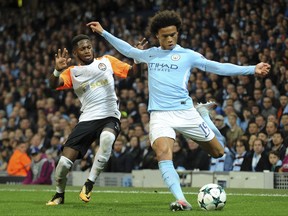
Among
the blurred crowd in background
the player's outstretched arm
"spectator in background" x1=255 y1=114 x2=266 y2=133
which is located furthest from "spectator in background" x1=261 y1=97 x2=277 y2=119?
the player's outstretched arm

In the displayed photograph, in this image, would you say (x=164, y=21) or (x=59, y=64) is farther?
(x=59, y=64)

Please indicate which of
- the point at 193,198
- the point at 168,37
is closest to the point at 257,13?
the point at 193,198

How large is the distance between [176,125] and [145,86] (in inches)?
525

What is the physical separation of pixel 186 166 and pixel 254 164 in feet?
6.17

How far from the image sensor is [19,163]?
22.5 m

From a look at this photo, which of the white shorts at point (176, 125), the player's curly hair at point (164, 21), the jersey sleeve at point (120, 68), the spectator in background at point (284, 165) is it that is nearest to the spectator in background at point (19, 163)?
the spectator in background at point (284, 165)

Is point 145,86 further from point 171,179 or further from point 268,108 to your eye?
point 171,179

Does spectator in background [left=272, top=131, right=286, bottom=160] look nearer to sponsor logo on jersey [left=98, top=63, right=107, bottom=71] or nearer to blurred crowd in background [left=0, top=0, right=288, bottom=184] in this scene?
blurred crowd in background [left=0, top=0, right=288, bottom=184]

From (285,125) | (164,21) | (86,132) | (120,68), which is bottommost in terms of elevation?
(86,132)

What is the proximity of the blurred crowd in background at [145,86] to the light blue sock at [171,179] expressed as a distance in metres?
6.99

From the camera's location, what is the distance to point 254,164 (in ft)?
59.2

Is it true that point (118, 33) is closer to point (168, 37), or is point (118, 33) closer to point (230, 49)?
point (230, 49)

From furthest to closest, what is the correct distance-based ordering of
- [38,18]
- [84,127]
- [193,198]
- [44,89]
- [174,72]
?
[38,18], [44,89], [193,198], [84,127], [174,72]

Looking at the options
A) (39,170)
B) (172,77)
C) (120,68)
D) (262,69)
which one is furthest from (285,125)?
(262,69)
